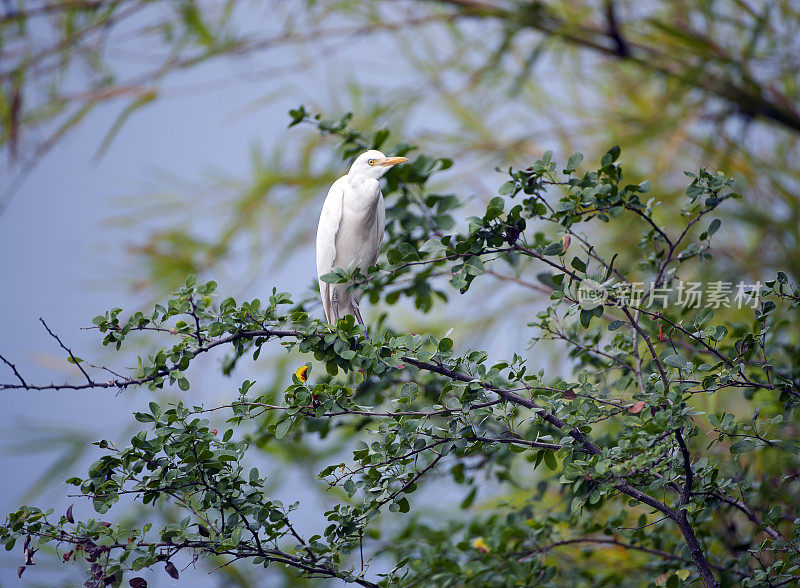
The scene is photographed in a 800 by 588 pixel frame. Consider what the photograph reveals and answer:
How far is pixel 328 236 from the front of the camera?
0.92 metres

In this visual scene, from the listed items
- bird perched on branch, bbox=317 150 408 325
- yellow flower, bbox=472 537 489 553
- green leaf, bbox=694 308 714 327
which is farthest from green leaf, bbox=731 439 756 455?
bird perched on branch, bbox=317 150 408 325

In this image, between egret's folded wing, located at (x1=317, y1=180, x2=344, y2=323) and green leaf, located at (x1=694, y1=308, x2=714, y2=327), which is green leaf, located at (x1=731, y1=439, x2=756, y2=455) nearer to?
green leaf, located at (x1=694, y1=308, x2=714, y2=327)

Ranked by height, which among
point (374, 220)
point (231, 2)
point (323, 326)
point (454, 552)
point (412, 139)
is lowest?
point (454, 552)

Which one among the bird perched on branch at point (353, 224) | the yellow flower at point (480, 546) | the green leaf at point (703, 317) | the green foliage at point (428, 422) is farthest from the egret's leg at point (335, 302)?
the green leaf at point (703, 317)

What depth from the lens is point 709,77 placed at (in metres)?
1.50

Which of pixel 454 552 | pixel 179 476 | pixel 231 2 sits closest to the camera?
pixel 179 476

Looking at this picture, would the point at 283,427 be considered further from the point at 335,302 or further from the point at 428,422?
the point at 335,302

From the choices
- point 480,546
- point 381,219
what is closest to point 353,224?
point 381,219

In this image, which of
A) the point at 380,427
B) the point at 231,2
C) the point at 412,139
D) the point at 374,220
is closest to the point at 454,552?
the point at 380,427

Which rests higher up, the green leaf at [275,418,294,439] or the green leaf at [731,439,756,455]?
the green leaf at [275,418,294,439]

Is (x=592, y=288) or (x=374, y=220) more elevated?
(x=374, y=220)

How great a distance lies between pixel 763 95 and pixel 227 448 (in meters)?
1.34

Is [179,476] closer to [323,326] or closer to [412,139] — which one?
[323,326]

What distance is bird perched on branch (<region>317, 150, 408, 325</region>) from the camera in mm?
889
